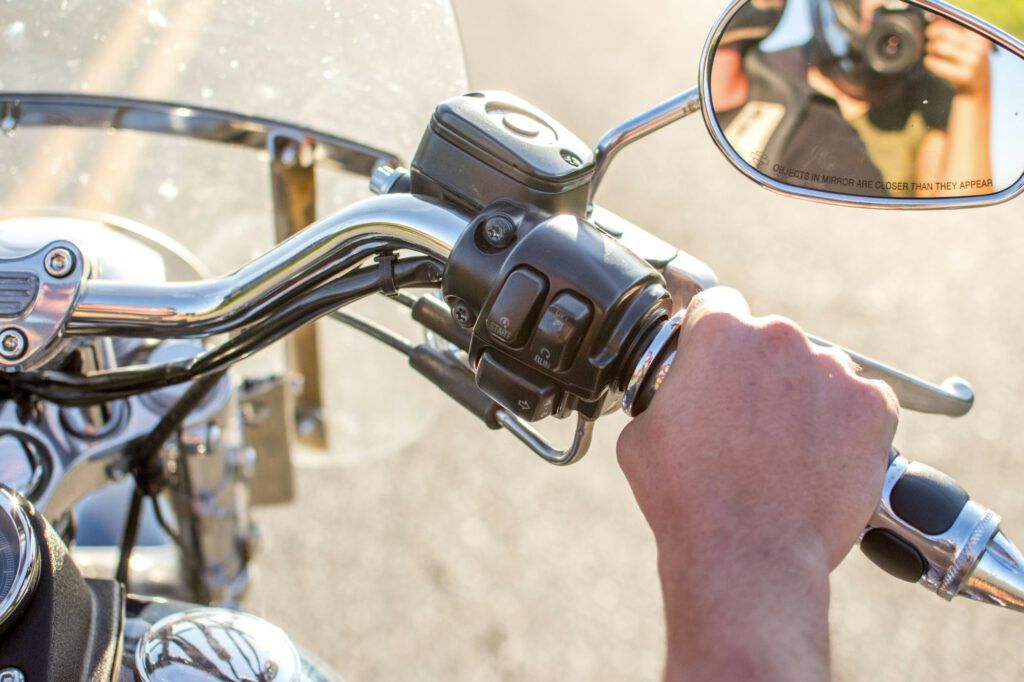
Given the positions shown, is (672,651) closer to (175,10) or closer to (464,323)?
(464,323)

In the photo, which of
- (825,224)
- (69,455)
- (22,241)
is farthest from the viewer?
(825,224)

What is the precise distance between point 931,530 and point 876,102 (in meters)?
0.56

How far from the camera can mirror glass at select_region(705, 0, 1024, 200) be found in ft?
3.83

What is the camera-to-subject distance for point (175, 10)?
138cm

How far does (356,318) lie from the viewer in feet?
4.45

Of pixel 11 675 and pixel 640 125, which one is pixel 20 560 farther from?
pixel 640 125

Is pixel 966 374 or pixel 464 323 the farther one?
pixel 966 374

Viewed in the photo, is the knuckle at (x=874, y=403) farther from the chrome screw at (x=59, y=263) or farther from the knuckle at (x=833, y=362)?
the chrome screw at (x=59, y=263)

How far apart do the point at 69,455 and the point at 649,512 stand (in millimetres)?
743

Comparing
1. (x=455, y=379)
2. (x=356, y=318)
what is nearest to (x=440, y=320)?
(x=455, y=379)

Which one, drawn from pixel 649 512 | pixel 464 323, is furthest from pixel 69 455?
pixel 649 512

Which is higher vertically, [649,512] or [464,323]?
[464,323]

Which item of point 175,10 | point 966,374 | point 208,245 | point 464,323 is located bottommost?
point 966,374

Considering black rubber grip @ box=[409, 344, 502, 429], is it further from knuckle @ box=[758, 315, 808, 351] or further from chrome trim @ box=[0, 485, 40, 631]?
chrome trim @ box=[0, 485, 40, 631]
